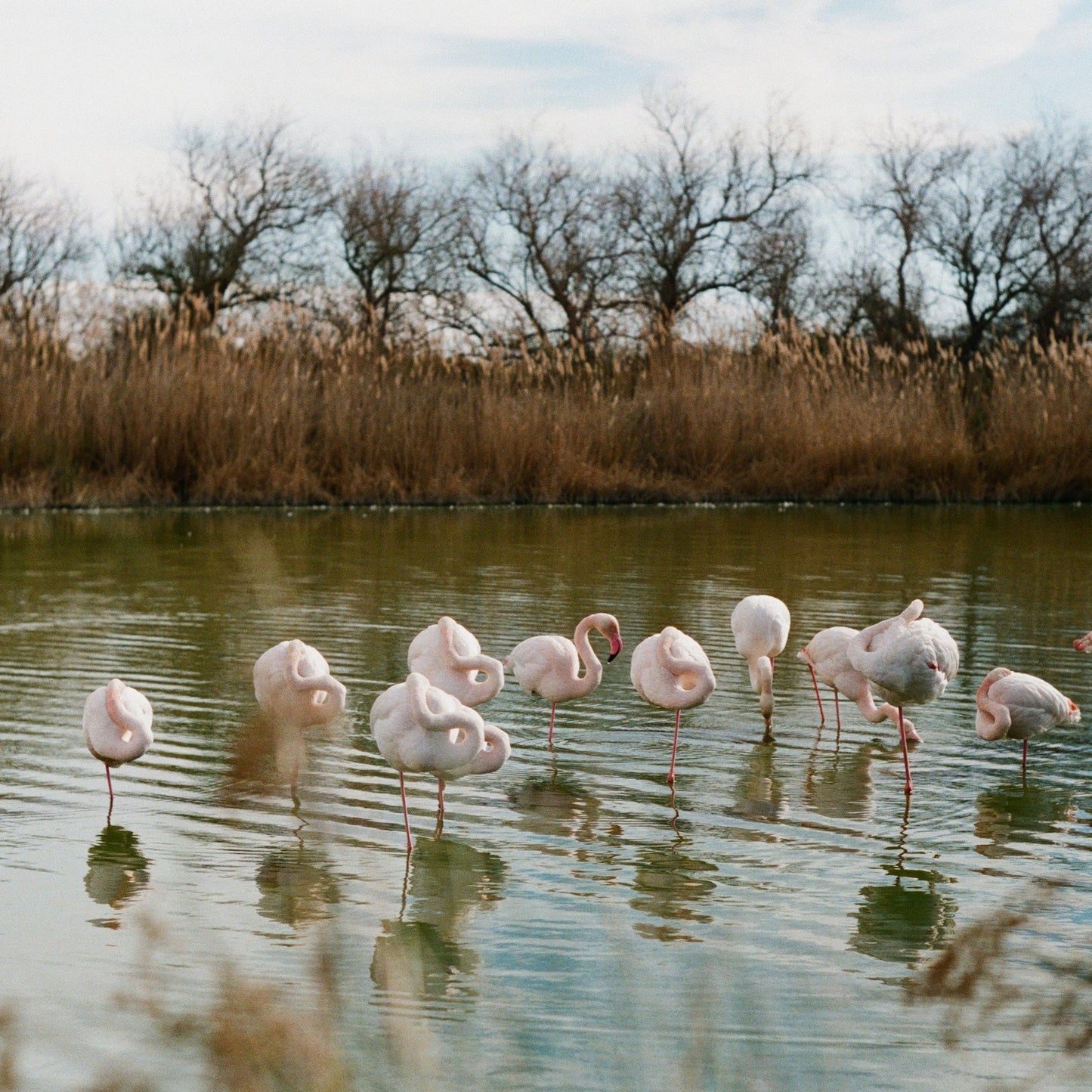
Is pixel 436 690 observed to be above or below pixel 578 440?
below

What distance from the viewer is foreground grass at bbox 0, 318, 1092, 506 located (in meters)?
16.7

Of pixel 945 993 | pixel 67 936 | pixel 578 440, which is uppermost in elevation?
pixel 578 440

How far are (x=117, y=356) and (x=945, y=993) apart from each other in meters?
16.7

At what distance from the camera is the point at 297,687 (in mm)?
4426

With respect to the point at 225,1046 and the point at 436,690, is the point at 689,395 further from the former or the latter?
the point at 225,1046

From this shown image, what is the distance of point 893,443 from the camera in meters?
18.9

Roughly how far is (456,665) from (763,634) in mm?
1357

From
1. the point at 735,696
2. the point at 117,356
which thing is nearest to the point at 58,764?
the point at 735,696

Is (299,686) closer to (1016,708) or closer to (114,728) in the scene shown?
(114,728)

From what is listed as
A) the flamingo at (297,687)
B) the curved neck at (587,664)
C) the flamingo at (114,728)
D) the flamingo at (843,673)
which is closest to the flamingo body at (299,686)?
the flamingo at (297,687)

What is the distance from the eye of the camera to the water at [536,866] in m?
2.75

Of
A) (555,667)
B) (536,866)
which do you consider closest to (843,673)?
(555,667)

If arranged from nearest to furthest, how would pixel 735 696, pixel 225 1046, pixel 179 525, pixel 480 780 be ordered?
1. pixel 225 1046
2. pixel 480 780
3. pixel 735 696
4. pixel 179 525

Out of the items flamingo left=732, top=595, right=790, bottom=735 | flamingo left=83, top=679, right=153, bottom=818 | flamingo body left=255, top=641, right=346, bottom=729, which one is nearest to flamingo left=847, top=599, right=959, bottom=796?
flamingo left=732, top=595, right=790, bottom=735
